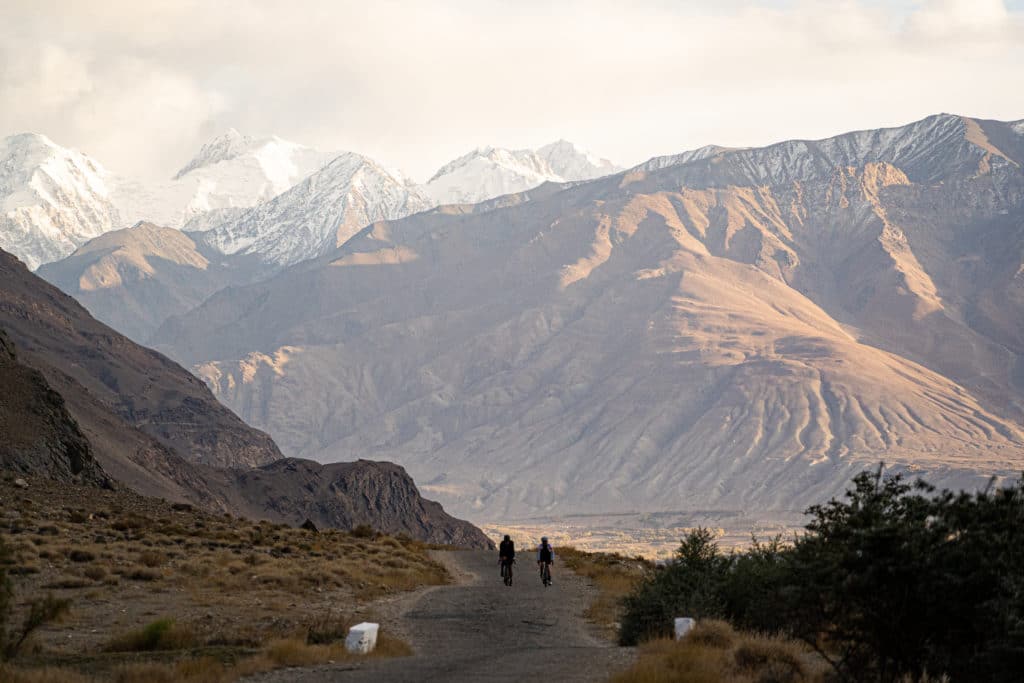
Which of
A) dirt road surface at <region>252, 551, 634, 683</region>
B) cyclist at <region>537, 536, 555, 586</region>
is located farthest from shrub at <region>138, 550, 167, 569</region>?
cyclist at <region>537, 536, 555, 586</region>

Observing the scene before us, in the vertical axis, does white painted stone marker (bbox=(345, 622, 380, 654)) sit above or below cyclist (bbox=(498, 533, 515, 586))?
below

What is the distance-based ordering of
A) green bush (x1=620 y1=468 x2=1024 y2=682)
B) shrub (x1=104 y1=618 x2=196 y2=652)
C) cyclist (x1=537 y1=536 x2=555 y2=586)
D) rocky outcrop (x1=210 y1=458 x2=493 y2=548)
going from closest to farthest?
1. green bush (x1=620 y1=468 x2=1024 y2=682)
2. shrub (x1=104 y1=618 x2=196 y2=652)
3. cyclist (x1=537 y1=536 x2=555 y2=586)
4. rocky outcrop (x1=210 y1=458 x2=493 y2=548)

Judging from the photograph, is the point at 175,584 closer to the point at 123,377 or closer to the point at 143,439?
the point at 143,439

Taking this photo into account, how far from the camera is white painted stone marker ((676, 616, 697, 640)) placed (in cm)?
2229

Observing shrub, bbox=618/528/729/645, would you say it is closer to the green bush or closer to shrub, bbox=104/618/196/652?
the green bush

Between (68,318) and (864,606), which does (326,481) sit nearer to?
(68,318)

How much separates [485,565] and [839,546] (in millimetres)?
36733

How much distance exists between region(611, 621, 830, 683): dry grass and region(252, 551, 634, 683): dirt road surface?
0.95 m

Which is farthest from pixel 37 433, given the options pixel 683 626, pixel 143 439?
pixel 143 439

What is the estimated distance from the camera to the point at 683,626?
22500 millimetres

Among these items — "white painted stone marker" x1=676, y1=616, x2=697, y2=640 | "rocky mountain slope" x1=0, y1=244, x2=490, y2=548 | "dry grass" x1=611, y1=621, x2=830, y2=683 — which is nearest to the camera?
"dry grass" x1=611, y1=621, x2=830, y2=683

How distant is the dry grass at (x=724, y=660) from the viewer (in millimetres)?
18438

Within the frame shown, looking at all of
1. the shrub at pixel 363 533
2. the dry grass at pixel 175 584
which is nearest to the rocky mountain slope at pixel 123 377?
the shrub at pixel 363 533

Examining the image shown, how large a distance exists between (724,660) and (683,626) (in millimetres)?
2750
